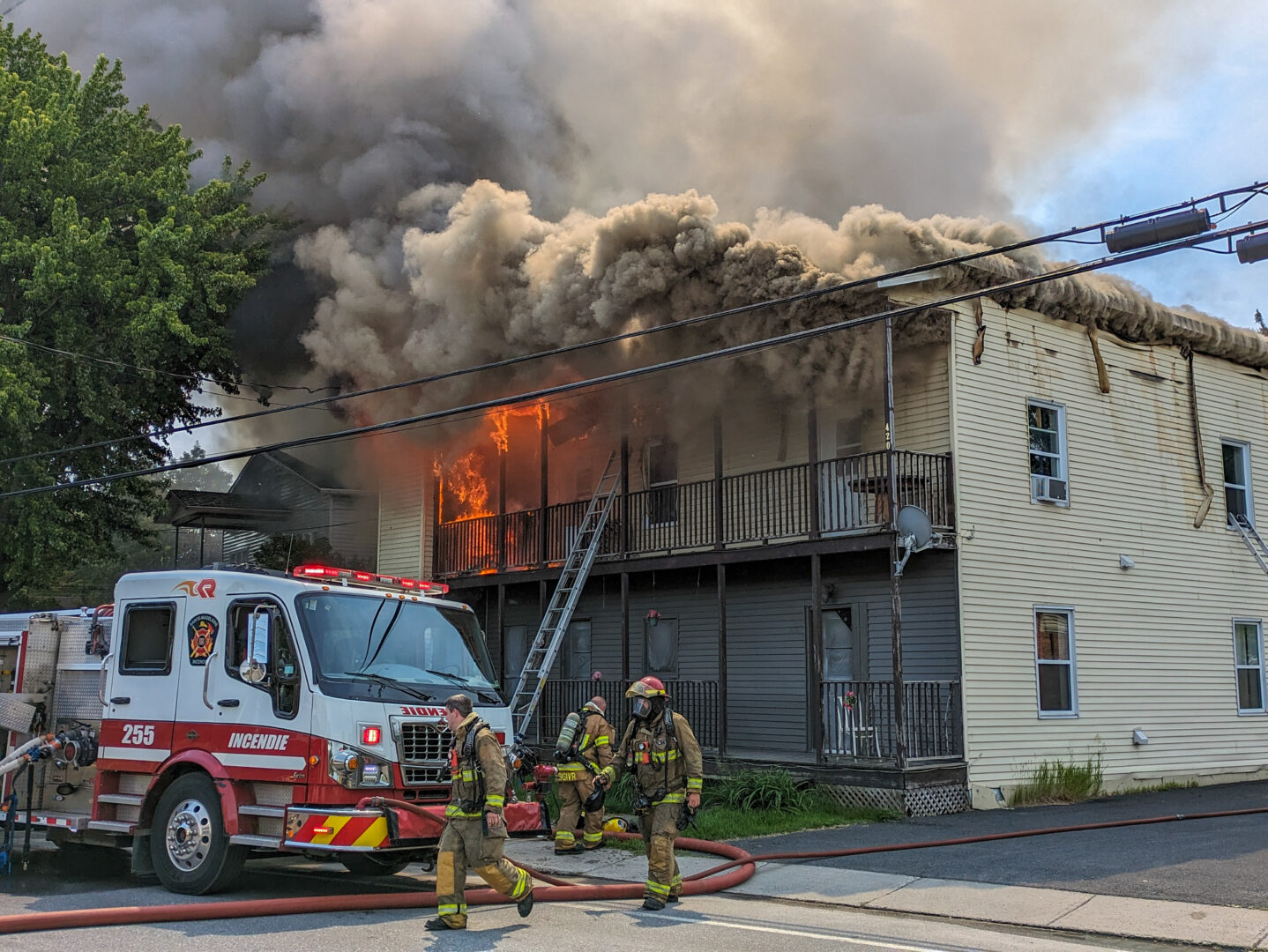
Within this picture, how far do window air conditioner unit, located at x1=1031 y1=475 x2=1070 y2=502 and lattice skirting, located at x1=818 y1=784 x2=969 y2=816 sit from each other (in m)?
4.21

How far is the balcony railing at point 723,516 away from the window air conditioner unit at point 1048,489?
1.69 meters

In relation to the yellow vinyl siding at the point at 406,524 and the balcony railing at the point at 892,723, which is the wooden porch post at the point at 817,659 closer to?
the balcony railing at the point at 892,723

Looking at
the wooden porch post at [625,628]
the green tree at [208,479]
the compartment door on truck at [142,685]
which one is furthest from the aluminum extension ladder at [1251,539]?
the green tree at [208,479]

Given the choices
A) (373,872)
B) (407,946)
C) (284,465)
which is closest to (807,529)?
(373,872)

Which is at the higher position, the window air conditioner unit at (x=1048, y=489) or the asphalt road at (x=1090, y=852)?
the window air conditioner unit at (x=1048, y=489)

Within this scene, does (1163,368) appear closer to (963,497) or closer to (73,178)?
(963,497)

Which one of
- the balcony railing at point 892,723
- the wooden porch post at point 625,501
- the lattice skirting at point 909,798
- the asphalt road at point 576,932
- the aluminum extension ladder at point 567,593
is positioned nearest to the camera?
the asphalt road at point 576,932

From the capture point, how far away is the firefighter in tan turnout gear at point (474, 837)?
24.0 feet

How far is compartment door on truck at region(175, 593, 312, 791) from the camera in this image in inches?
328

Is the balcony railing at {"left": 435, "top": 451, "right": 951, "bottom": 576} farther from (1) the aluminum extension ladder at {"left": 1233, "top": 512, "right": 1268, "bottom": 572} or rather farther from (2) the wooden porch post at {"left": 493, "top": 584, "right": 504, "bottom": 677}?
(1) the aluminum extension ladder at {"left": 1233, "top": 512, "right": 1268, "bottom": 572}

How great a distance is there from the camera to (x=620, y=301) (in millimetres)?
16141

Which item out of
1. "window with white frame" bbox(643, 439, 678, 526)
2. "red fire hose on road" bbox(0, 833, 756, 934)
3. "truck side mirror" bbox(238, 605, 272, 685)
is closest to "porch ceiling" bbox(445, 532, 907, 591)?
"window with white frame" bbox(643, 439, 678, 526)

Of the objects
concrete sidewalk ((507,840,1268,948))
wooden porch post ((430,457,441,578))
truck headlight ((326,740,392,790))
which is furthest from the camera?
wooden porch post ((430,457,441,578))

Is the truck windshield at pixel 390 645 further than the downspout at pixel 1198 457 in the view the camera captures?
No
